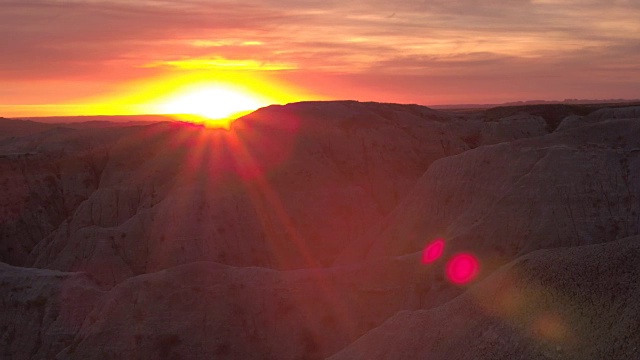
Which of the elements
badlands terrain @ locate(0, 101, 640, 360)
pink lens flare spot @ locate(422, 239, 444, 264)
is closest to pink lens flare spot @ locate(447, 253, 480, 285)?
badlands terrain @ locate(0, 101, 640, 360)

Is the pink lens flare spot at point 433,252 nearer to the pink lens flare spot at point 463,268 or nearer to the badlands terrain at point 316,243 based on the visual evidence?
the badlands terrain at point 316,243

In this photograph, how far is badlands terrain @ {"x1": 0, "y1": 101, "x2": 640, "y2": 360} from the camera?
18.7m

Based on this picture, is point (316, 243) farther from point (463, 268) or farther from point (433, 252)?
point (463, 268)

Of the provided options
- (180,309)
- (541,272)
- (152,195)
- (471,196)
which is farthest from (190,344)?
(152,195)

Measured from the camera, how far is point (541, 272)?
741 inches

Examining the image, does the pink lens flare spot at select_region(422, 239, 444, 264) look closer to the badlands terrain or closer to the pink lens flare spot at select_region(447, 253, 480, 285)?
the badlands terrain

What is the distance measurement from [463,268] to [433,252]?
2.34m

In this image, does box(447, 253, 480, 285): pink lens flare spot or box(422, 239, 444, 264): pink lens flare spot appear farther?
box(422, 239, 444, 264): pink lens flare spot

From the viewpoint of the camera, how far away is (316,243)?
51812 millimetres

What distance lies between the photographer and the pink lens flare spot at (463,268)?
32.3 metres

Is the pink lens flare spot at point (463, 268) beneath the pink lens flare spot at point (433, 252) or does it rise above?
beneath

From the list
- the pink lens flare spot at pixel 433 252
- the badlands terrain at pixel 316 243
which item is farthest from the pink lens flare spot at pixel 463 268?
the pink lens flare spot at pixel 433 252

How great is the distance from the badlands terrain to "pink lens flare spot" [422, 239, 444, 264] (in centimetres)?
13

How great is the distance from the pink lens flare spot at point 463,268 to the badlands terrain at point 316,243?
0.19 m
